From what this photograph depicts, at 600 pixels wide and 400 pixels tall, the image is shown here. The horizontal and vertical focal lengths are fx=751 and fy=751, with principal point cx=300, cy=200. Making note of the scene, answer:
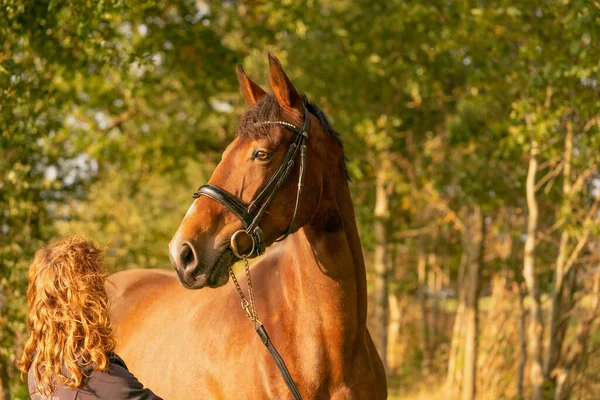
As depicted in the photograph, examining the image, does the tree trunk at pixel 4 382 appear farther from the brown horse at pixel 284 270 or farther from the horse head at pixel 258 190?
the horse head at pixel 258 190

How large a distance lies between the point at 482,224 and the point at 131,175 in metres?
9.47

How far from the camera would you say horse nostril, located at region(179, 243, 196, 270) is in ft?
11.0

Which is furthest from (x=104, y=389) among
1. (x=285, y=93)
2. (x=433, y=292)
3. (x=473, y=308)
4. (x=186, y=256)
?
(x=433, y=292)

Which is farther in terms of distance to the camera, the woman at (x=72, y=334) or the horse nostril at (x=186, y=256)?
the horse nostril at (x=186, y=256)

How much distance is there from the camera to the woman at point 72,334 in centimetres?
256

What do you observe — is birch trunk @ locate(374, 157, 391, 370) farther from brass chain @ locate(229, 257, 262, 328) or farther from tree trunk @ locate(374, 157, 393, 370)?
brass chain @ locate(229, 257, 262, 328)

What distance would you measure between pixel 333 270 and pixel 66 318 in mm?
1539

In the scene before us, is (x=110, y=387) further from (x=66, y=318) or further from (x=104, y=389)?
(x=66, y=318)

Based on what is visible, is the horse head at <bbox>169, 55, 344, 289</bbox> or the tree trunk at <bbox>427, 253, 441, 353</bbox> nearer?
the horse head at <bbox>169, 55, 344, 289</bbox>

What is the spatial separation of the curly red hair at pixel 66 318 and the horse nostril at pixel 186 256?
565 mm

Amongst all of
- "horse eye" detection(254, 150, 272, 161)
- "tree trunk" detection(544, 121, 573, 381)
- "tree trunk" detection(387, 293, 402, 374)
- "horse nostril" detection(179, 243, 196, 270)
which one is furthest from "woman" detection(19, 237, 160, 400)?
"tree trunk" detection(387, 293, 402, 374)

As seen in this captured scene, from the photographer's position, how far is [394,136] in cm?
1283

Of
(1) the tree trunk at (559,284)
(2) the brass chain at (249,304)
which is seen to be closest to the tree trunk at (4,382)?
(2) the brass chain at (249,304)

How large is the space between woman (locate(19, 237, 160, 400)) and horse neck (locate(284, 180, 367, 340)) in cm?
131
